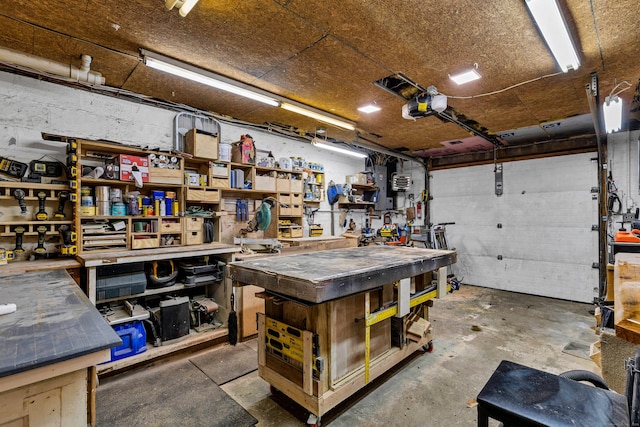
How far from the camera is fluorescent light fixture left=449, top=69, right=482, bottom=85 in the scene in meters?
2.85


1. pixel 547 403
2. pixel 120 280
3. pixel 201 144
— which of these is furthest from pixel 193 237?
pixel 547 403

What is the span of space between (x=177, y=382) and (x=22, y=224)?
78.1 inches

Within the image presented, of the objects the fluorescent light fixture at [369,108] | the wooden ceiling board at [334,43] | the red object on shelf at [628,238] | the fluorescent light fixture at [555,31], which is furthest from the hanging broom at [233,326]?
the red object on shelf at [628,238]

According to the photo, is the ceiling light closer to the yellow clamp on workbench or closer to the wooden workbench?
the wooden workbench

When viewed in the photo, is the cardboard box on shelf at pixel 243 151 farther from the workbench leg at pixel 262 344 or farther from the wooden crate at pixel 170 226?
the workbench leg at pixel 262 344

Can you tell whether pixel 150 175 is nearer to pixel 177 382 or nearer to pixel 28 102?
pixel 28 102

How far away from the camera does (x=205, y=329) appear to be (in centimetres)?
331

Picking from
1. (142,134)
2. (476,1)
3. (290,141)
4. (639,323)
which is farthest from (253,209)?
(639,323)

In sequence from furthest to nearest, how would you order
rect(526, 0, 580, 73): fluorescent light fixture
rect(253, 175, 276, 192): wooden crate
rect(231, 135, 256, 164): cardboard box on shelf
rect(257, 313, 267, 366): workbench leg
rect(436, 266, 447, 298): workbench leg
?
rect(253, 175, 276, 192): wooden crate, rect(231, 135, 256, 164): cardboard box on shelf, rect(436, 266, 447, 298): workbench leg, rect(257, 313, 267, 366): workbench leg, rect(526, 0, 580, 73): fluorescent light fixture

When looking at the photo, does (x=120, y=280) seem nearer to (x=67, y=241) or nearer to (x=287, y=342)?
(x=67, y=241)

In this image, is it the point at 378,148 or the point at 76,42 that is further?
the point at 378,148

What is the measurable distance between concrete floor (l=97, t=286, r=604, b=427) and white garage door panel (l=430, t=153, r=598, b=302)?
25.2 inches

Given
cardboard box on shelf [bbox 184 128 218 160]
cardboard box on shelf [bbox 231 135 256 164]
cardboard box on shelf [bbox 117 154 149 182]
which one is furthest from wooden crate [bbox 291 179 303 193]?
cardboard box on shelf [bbox 117 154 149 182]

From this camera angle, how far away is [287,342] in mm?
2156
